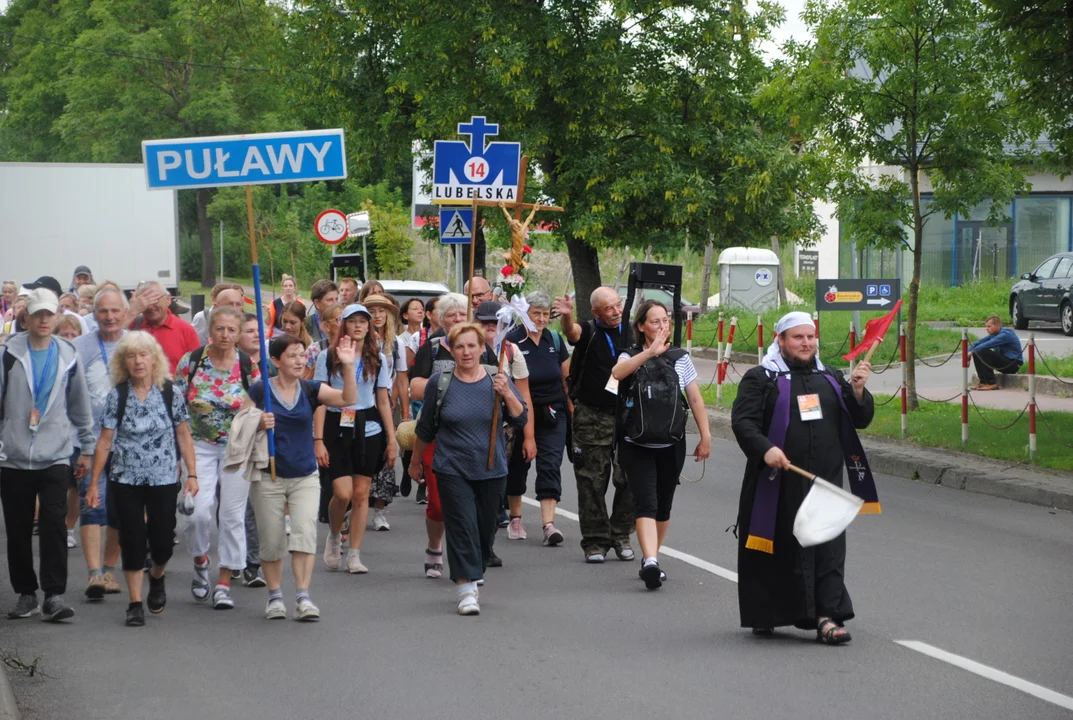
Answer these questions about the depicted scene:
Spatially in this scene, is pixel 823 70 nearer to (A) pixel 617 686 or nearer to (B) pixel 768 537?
(B) pixel 768 537

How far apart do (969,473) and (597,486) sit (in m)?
5.14

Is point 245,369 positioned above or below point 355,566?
above

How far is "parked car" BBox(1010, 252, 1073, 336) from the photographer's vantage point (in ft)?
99.1

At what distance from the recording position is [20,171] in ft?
89.5

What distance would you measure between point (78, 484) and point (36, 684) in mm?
2728

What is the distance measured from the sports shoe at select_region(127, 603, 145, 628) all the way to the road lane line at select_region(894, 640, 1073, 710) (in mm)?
3968

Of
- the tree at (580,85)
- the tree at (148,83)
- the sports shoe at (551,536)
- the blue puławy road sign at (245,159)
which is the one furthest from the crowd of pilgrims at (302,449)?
the tree at (148,83)

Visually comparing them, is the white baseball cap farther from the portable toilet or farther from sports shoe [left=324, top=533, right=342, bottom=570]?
the portable toilet

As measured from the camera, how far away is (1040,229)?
42.7 metres

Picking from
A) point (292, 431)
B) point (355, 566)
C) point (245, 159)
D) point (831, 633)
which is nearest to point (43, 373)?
point (292, 431)

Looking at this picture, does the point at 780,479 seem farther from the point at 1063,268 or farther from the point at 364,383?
the point at 1063,268

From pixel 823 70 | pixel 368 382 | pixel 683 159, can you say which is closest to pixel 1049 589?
pixel 368 382

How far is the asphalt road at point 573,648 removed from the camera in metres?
6.32

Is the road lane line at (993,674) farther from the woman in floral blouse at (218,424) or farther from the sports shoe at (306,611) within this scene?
the woman in floral blouse at (218,424)
